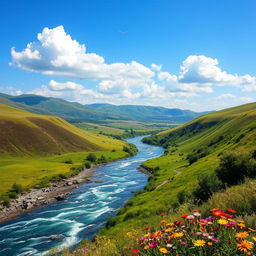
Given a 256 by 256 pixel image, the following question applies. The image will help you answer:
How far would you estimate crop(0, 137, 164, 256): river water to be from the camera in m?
42.6

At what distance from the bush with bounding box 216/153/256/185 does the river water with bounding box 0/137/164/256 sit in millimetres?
28621

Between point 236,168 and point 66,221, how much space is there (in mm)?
40661

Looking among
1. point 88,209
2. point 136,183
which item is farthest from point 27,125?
point 88,209

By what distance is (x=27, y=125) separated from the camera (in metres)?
176

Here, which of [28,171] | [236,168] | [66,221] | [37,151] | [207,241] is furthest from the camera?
[37,151]

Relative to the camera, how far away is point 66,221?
53.7 m

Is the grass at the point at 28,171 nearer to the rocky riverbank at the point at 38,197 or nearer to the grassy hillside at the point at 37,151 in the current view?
the grassy hillside at the point at 37,151

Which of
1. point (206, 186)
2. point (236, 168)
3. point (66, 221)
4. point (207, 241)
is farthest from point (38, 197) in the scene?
point (207, 241)

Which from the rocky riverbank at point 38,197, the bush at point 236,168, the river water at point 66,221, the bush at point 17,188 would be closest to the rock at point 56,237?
the river water at point 66,221

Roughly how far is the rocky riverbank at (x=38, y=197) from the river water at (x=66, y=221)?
11.0 ft

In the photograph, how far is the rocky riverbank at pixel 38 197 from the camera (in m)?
62.5

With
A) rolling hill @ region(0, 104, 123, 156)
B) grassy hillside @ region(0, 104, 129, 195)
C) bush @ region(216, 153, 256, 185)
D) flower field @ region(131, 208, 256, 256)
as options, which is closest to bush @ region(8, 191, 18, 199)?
grassy hillside @ region(0, 104, 129, 195)

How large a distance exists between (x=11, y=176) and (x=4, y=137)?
6408cm

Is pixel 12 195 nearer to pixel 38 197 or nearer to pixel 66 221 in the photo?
pixel 38 197
